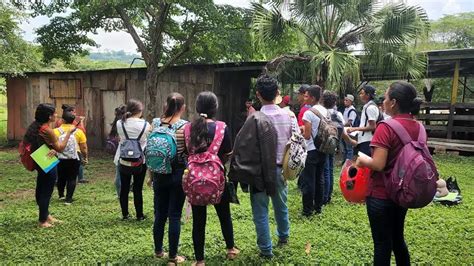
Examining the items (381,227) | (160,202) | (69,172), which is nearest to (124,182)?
(160,202)

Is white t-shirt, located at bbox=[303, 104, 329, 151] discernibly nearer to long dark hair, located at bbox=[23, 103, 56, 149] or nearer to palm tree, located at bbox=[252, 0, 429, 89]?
long dark hair, located at bbox=[23, 103, 56, 149]

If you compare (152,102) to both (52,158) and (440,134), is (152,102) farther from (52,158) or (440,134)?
(440,134)

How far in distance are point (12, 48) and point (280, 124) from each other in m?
10.3

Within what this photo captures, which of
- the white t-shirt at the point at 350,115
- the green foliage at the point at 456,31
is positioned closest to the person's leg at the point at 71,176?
the white t-shirt at the point at 350,115

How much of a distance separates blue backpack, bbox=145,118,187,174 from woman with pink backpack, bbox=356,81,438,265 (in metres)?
1.66

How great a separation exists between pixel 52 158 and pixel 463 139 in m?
11.7

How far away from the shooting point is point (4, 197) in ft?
22.6

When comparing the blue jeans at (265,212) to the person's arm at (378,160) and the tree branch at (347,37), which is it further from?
the tree branch at (347,37)

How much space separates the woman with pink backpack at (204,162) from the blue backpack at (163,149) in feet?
0.64

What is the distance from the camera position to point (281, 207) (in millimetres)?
3895

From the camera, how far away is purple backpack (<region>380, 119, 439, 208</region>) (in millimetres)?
2629

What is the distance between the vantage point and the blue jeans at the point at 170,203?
3.63m

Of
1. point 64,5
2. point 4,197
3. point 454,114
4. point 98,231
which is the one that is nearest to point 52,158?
point 98,231

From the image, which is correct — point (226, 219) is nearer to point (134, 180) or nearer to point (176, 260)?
point (176, 260)
